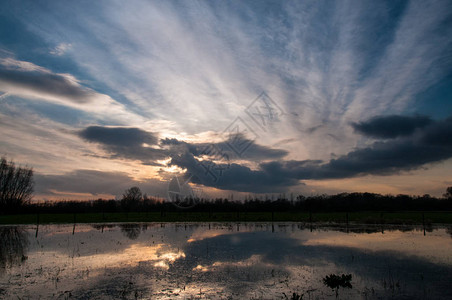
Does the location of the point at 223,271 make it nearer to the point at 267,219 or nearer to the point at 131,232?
the point at 131,232

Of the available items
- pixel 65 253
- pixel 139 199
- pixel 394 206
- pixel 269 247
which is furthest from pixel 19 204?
pixel 394 206

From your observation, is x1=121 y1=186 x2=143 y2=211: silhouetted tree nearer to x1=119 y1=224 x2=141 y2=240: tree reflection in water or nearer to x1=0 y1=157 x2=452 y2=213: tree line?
x1=0 y1=157 x2=452 y2=213: tree line

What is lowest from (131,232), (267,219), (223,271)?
(131,232)

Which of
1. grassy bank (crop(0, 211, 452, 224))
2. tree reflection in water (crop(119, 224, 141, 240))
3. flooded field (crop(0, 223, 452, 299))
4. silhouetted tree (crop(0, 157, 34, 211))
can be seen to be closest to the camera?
flooded field (crop(0, 223, 452, 299))

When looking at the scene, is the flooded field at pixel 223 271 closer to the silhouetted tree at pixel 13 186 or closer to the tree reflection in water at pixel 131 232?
the tree reflection in water at pixel 131 232

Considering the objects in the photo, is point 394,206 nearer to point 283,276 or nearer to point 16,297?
point 283,276

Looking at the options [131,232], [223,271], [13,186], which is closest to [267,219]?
[131,232]

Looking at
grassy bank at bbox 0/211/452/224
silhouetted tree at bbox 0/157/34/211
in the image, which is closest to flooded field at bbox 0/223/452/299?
grassy bank at bbox 0/211/452/224

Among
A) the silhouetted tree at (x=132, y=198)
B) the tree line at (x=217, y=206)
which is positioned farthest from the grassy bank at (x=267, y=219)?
the silhouetted tree at (x=132, y=198)

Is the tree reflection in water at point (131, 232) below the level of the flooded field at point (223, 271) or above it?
below

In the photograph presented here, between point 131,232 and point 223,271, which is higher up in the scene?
point 223,271

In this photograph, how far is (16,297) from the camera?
9.52 m

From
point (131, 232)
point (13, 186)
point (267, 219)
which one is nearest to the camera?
point (131, 232)

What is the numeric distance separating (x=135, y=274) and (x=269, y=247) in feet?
32.9
